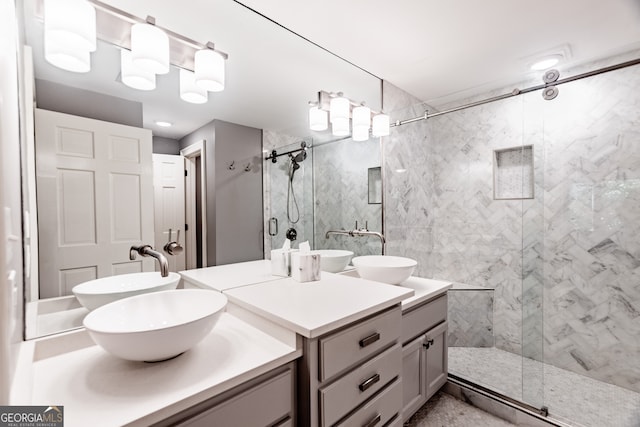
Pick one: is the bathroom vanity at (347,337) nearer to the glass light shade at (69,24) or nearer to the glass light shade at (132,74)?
the glass light shade at (132,74)

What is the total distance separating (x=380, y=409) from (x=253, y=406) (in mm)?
660

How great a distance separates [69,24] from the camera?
0.98 metres

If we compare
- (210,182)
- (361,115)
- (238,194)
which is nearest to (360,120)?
(361,115)

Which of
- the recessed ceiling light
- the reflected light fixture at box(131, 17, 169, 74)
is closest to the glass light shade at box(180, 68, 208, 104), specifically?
the reflected light fixture at box(131, 17, 169, 74)

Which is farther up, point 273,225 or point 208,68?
point 208,68

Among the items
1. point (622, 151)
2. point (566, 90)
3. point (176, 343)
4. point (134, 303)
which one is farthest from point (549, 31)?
point (134, 303)

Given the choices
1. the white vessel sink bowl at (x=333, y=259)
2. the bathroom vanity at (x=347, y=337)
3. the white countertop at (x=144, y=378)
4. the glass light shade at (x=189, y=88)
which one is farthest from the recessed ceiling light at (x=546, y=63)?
the white countertop at (x=144, y=378)

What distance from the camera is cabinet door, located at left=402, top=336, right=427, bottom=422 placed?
1.51m

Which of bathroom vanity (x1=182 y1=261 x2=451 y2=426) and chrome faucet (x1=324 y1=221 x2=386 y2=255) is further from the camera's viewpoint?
chrome faucet (x1=324 y1=221 x2=386 y2=255)

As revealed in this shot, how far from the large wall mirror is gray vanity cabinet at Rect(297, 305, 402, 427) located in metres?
0.85

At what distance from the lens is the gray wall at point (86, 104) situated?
999 mm

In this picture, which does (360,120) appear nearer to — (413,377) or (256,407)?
(413,377)

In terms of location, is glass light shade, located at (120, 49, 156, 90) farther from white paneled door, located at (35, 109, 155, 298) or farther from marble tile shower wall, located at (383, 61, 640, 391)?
marble tile shower wall, located at (383, 61, 640, 391)

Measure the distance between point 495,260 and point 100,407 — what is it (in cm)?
282
